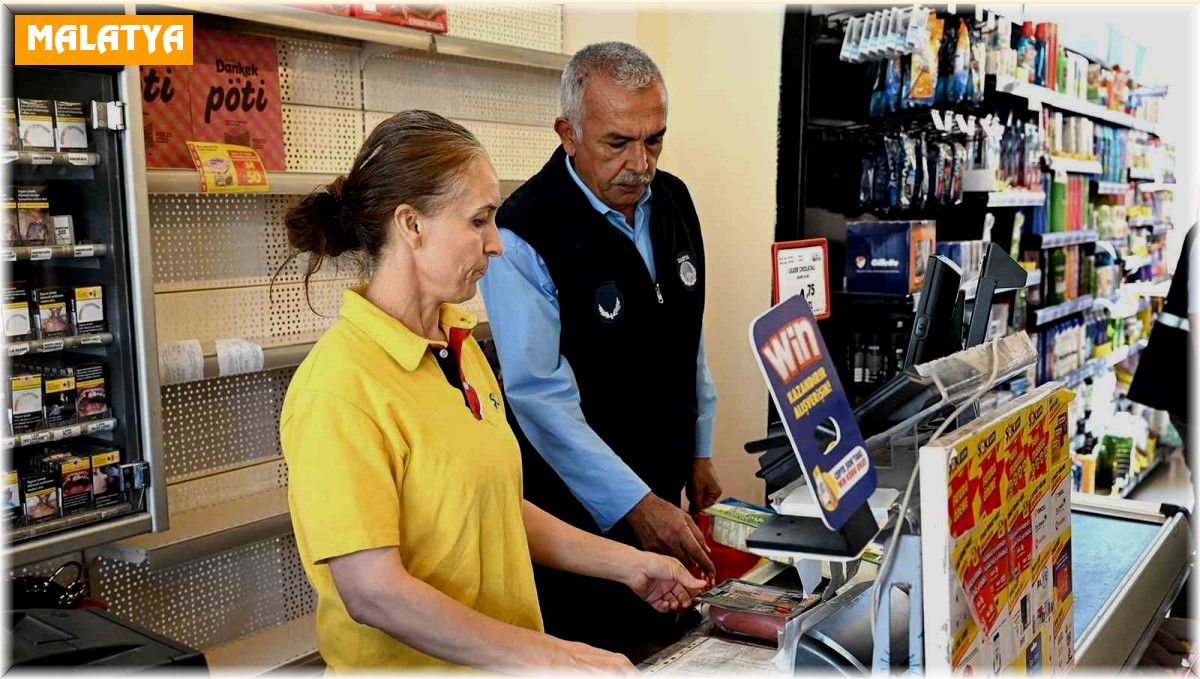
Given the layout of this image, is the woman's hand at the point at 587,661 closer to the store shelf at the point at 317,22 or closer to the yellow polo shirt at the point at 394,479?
the yellow polo shirt at the point at 394,479

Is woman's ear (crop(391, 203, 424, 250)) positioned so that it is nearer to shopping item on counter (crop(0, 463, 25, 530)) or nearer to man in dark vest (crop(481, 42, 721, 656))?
man in dark vest (crop(481, 42, 721, 656))

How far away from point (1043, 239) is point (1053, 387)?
13.0 feet

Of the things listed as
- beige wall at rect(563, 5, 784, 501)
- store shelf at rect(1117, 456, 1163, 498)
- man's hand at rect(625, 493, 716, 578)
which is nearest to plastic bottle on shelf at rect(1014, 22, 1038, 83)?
beige wall at rect(563, 5, 784, 501)

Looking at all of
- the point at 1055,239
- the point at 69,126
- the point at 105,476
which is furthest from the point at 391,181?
the point at 1055,239

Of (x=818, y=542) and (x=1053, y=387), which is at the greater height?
(x=1053, y=387)

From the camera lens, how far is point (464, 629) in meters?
1.51

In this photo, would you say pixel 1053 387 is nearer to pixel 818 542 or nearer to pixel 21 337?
pixel 818 542

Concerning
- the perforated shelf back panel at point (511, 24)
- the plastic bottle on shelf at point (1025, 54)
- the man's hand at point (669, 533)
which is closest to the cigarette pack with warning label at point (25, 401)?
the man's hand at point (669, 533)

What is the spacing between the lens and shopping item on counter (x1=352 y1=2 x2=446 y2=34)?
3447 mm

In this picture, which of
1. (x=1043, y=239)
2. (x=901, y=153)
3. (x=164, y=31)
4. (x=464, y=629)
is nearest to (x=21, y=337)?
(x=164, y=31)

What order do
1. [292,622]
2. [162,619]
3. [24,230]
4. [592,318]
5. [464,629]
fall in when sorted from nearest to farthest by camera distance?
[464,629] → [592,318] → [24,230] → [162,619] → [292,622]

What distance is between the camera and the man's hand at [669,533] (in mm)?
2191

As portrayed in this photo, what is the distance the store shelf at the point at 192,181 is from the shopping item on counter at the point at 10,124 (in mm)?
329

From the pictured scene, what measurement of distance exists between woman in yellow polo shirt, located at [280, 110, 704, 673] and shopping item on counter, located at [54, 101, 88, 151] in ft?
4.46
